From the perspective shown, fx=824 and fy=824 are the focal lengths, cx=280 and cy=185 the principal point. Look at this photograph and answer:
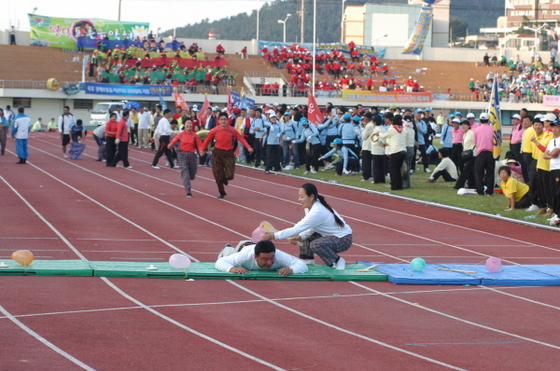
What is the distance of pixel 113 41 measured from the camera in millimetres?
55250

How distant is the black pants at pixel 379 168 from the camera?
69.0 feet

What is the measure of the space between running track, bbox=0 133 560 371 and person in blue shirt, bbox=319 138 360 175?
27.4 feet

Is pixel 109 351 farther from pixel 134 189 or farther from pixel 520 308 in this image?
pixel 134 189

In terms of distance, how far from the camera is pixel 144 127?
34.7m

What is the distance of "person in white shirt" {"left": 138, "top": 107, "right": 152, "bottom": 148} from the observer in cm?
→ 3397

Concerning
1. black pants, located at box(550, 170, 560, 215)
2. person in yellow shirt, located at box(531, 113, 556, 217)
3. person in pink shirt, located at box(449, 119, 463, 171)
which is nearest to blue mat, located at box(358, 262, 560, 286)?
black pants, located at box(550, 170, 560, 215)

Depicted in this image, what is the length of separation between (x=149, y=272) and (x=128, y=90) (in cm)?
4177

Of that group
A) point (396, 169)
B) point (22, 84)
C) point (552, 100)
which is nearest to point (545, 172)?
point (396, 169)

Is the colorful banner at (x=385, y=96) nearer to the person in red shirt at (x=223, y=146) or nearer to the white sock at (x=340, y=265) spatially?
the person in red shirt at (x=223, y=146)

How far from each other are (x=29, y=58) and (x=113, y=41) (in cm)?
567

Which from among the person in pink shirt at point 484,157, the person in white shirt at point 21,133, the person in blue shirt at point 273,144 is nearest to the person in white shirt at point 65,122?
the person in white shirt at point 21,133

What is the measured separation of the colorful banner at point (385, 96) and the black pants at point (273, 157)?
2755cm

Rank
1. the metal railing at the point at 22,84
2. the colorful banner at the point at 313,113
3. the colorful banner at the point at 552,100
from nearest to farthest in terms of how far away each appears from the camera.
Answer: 1. the colorful banner at the point at 313,113
2. the metal railing at the point at 22,84
3. the colorful banner at the point at 552,100

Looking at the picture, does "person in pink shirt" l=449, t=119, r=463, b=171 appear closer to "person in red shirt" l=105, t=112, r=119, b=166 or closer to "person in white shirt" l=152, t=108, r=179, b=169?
"person in white shirt" l=152, t=108, r=179, b=169
